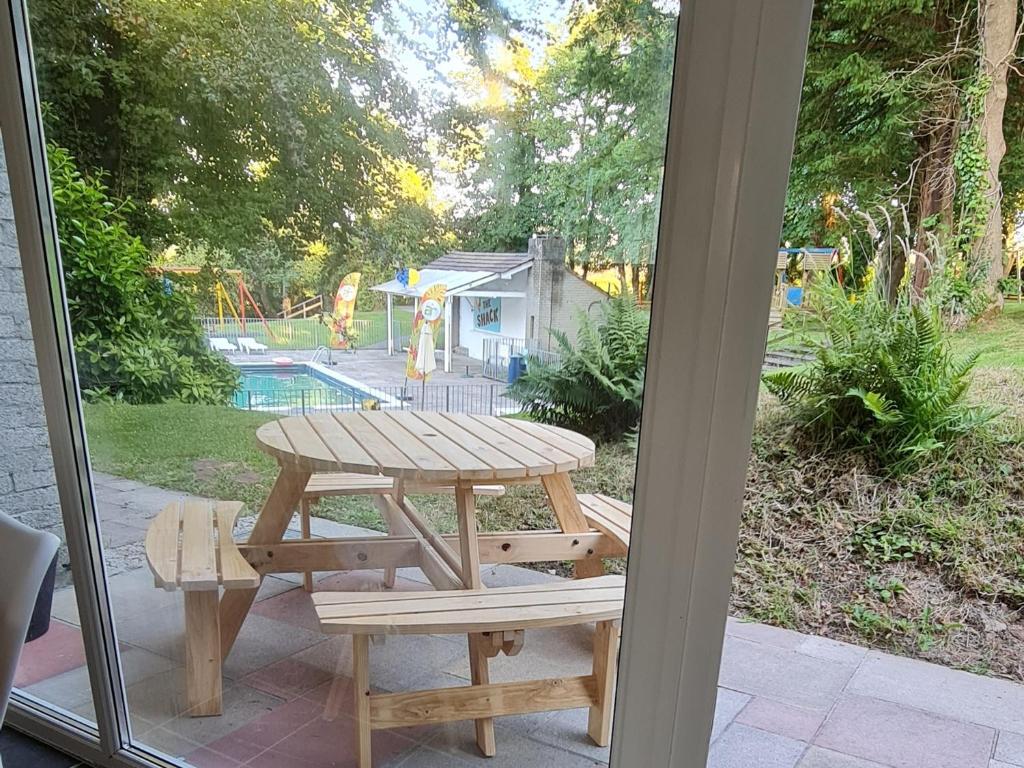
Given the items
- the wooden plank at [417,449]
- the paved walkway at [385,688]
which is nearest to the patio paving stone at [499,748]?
the paved walkway at [385,688]

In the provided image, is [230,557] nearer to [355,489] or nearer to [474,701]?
[355,489]

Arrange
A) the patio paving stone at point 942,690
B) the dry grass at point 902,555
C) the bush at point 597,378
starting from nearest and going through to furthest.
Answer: the bush at point 597,378
the patio paving stone at point 942,690
the dry grass at point 902,555

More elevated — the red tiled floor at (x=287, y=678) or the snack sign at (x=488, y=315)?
the snack sign at (x=488, y=315)

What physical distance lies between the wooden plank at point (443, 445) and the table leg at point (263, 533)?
337mm

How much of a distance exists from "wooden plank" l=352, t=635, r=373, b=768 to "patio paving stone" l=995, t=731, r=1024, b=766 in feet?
5.14

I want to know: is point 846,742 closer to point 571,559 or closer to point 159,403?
point 571,559

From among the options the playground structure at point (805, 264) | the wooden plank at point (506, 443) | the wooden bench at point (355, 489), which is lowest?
the wooden bench at point (355, 489)

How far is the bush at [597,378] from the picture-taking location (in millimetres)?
867

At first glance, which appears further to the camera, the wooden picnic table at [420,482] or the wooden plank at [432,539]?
the wooden plank at [432,539]

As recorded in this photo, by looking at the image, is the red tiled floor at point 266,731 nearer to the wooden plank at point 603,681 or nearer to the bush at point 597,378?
the wooden plank at point 603,681

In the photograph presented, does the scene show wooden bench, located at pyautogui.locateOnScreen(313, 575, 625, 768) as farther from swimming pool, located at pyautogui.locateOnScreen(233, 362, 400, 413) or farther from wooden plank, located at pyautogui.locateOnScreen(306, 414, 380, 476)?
swimming pool, located at pyautogui.locateOnScreen(233, 362, 400, 413)

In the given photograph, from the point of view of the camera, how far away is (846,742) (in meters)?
1.52

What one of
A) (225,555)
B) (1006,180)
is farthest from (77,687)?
(1006,180)

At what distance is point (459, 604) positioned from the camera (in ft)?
4.11
